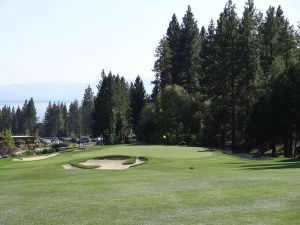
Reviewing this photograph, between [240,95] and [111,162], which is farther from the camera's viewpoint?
[240,95]

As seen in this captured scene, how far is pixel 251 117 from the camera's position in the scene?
6619cm

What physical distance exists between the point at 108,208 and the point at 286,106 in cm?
4476

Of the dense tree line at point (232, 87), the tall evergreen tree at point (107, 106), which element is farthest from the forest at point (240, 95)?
the tall evergreen tree at point (107, 106)

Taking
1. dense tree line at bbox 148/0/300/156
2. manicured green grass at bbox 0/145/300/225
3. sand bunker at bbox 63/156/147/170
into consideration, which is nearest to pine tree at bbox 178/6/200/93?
dense tree line at bbox 148/0/300/156

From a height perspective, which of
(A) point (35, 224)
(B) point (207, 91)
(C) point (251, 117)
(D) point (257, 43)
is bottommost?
(A) point (35, 224)

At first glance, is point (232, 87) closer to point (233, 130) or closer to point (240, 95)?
point (240, 95)

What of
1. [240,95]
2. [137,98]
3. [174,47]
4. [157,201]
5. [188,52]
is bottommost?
[157,201]

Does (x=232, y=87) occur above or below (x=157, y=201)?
above

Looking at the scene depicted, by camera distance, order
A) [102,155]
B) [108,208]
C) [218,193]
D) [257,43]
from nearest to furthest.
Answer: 1. [108,208]
2. [218,193]
3. [102,155]
4. [257,43]

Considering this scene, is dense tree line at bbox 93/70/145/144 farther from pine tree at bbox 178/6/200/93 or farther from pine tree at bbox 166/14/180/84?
pine tree at bbox 178/6/200/93

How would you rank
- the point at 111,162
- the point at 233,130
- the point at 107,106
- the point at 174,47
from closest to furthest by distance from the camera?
the point at 111,162
the point at 233,130
the point at 174,47
the point at 107,106

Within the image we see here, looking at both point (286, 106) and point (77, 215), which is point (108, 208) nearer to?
point (77, 215)

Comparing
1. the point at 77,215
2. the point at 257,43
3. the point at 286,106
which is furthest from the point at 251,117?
the point at 77,215

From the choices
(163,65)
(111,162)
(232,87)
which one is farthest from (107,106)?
(111,162)
